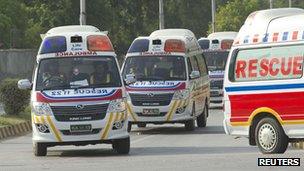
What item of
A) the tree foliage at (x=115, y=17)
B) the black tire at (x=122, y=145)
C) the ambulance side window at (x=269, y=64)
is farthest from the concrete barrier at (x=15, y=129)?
the tree foliage at (x=115, y=17)

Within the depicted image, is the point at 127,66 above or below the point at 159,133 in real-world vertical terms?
above

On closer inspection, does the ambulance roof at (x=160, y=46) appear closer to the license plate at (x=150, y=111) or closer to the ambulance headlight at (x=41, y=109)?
the license plate at (x=150, y=111)

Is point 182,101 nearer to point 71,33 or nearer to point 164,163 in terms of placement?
point 71,33

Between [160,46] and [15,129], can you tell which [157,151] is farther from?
[15,129]

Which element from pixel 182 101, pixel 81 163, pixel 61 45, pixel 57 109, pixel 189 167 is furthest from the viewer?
pixel 182 101

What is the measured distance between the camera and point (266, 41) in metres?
16.4

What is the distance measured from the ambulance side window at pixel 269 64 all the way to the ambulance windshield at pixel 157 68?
21.0 ft

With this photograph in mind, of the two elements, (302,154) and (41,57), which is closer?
(302,154)

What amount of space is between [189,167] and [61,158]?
361 centimetres

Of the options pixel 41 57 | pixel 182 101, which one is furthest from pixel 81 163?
pixel 182 101

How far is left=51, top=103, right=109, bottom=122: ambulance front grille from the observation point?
16969mm

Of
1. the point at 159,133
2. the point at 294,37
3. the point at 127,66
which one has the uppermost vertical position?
the point at 294,37

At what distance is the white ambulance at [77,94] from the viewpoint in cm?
1697

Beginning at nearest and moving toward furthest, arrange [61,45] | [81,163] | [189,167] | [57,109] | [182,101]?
[189,167] → [81,163] → [57,109] → [61,45] → [182,101]
